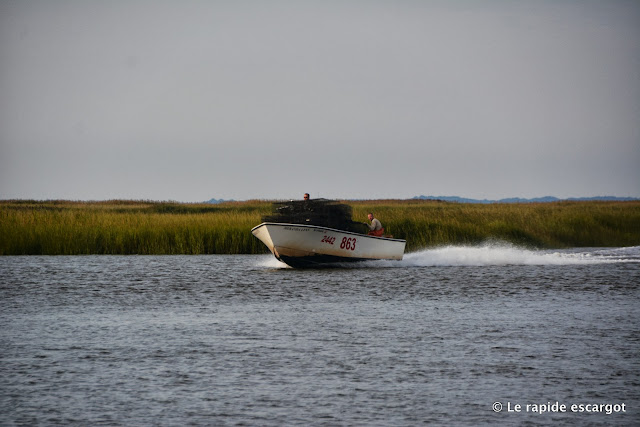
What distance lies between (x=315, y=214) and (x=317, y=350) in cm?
1493

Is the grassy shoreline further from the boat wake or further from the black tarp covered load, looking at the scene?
the black tarp covered load

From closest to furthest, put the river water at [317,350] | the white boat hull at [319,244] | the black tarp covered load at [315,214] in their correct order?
1. the river water at [317,350]
2. the white boat hull at [319,244]
3. the black tarp covered load at [315,214]

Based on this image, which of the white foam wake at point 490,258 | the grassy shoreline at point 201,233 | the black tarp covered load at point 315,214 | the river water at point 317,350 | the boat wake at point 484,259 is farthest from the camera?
the grassy shoreline at point 201,233

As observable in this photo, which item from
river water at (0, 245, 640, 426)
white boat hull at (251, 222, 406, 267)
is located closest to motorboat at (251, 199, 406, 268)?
white boat hull at (251, 222, 406, 267)

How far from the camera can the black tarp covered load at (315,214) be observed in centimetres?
2944

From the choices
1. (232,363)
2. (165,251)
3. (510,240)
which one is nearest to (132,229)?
(165,251)

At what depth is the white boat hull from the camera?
29250mm

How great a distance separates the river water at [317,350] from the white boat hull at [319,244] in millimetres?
1954

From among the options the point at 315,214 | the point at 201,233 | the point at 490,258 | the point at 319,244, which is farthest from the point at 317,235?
the point at 201,233

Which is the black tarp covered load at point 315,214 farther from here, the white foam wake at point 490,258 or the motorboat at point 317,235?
the white foam wake at point 490,258

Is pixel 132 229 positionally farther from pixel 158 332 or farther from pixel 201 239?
pixel 158 332

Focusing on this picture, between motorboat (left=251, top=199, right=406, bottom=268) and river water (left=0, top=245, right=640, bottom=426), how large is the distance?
6.50 feet

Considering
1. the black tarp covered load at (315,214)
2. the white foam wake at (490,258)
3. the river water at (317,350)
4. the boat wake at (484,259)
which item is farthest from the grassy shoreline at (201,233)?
the river water at (317,350)

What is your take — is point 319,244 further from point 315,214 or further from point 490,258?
point 490,258
